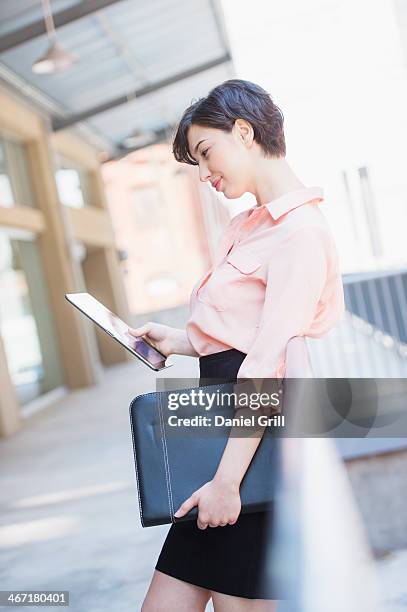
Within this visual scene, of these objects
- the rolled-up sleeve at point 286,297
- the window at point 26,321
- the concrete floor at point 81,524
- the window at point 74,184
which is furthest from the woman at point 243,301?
the window at point 74,184

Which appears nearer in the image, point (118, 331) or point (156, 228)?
point (118, 331)

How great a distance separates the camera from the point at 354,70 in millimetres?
6430

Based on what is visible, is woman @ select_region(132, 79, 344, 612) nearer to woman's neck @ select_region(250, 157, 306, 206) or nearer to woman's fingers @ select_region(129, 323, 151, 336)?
woman's neck @ select_region(250, 157, 306, 206)

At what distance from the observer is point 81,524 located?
4242mm

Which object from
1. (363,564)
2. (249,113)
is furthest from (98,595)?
(249,113)

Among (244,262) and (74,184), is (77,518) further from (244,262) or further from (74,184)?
(74,184)

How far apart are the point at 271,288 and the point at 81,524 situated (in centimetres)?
334

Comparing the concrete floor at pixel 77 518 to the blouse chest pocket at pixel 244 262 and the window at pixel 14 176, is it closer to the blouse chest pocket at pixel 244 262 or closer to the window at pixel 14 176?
the blouse chest pocket at pixel 244 262

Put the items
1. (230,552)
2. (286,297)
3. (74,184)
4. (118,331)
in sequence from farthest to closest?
(74,184) < (118,331) < (230,552) < (286,297)

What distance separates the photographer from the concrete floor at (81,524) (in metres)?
3.09

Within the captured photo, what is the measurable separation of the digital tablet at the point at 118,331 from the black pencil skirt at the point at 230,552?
12cm

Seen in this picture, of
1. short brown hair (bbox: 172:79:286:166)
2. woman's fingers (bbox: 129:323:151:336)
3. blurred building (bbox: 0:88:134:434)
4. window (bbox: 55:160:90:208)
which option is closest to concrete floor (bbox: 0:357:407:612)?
woman's fingers (bbox: 129:323:151:336)

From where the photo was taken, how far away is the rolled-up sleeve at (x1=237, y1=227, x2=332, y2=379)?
1173mm

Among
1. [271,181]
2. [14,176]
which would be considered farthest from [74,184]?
[271,181]
